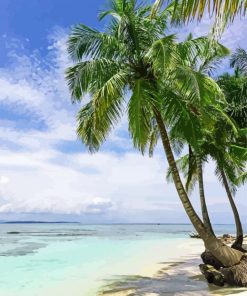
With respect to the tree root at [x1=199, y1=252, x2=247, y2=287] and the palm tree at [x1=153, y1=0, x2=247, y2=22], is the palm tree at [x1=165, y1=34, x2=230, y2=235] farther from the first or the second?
the palm tree at [x1=153, y1=0, x2=247, y2=22]

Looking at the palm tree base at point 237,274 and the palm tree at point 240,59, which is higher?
the palm tree at point 240,59

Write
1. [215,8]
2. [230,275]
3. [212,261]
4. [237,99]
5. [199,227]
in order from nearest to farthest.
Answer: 1. [215,8]
2. [230,275]
3. [199,227]
4. [212,261]
5. [237,99]

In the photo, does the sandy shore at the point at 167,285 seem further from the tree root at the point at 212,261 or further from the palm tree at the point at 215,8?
the palm tree at the point at 215,8

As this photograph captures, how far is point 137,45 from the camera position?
9977mm

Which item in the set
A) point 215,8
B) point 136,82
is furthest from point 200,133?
point 215,8

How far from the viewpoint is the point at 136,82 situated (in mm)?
9375

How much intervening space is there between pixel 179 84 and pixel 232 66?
5661mm

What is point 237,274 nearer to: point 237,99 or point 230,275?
point 230,275

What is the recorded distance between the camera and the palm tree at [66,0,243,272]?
9211 mm

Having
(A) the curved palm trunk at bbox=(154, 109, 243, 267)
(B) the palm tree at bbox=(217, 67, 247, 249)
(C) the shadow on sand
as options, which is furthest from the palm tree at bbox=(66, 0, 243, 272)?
(B) the palm tree at bbox=(217, 67, 247, 249)

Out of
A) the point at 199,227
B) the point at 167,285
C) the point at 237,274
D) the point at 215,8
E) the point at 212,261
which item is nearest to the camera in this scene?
A: the point at 215,8

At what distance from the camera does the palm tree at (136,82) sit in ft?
30.2

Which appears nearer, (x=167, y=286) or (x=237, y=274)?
(x=237, y=274)

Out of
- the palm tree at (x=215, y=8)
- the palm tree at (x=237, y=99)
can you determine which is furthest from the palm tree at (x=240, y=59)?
the palm tree at (x=215, y=8)
